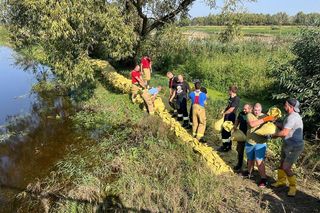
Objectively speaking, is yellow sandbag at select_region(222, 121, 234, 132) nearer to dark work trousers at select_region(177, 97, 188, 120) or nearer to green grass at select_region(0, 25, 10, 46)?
dark work trousers at select_region(177, 97, 188, 120)

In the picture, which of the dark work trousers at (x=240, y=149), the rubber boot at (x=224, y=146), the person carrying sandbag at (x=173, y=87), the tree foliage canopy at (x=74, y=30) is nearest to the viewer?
the dark work trousers at (x=240, y=149)

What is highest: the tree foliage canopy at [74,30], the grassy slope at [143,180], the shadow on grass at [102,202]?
the tree foliage canopy at [74,30]

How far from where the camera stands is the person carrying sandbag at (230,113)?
9.51 meters

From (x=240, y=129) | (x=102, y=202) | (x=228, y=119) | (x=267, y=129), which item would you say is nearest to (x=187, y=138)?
(x=228, y=119)

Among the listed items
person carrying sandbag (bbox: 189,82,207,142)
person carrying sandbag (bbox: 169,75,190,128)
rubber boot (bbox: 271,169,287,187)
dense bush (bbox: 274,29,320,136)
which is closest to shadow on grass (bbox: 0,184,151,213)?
rubber boot (bbox: 271,169,287,187)

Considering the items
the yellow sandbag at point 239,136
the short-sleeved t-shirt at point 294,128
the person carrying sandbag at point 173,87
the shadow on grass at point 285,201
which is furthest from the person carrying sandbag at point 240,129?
the person carrying sandbag at point 173,87

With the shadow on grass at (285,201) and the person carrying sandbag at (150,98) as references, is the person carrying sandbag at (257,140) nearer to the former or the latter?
the shadow on grass at (285,201)

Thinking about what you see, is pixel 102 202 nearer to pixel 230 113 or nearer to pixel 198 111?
pixel 198 111

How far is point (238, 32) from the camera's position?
62.8ft

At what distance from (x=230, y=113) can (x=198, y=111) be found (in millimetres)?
990

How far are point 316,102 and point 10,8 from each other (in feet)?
41.8

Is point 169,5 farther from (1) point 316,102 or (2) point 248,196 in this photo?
(2) point 248,196

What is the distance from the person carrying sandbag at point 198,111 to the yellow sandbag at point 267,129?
111 inches

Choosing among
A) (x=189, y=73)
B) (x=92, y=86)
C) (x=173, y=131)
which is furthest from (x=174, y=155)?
(x=189, y=73)
